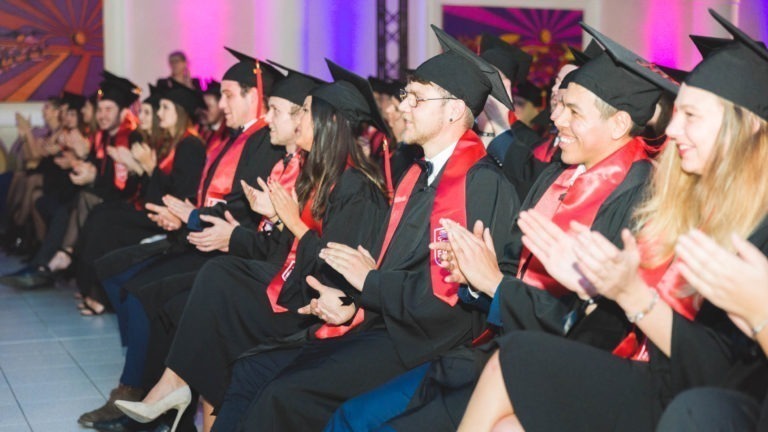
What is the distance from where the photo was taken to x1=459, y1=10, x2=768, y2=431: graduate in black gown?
2588mm

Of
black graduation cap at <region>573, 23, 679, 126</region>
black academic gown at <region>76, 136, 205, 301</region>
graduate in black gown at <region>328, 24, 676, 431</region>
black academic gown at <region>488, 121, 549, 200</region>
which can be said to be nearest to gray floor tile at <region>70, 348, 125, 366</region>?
black academic gown at <region>76, 136, 205, 301</region>

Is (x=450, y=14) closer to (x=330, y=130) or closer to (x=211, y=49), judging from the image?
(x=211, y=49)

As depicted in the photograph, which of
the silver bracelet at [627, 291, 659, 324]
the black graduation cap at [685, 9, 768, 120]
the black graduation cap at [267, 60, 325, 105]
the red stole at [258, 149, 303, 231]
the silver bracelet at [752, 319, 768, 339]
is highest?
the black graduation cap at [685, 9, 768, 120]

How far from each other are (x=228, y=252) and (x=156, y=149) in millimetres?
2201

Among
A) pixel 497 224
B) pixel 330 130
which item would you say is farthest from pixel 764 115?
pixel 330 130

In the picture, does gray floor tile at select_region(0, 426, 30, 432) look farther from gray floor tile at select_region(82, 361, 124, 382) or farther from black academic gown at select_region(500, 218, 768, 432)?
black academic gown at select_region(500, 218, 768, 432)

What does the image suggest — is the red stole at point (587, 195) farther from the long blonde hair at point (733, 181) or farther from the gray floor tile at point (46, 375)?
the gray floor tile at point (46, 375)

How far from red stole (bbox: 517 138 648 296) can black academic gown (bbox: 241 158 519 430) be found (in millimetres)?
335

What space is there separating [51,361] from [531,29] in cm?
863

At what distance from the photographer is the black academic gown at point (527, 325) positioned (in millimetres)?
2984

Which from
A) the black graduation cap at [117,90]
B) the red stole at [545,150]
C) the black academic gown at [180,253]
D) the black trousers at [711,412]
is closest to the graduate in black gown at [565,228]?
the black trousers at [711,412]

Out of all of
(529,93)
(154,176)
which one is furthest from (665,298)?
(529,93)

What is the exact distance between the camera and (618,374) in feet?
8.86

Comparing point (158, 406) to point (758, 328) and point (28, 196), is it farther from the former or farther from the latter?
point (28, 196)
